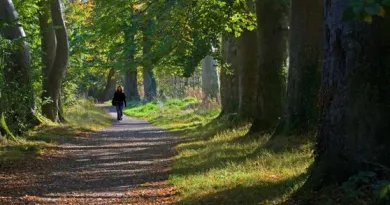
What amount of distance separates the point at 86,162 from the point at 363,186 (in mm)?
8505

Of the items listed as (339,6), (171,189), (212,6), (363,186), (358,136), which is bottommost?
(171,189)

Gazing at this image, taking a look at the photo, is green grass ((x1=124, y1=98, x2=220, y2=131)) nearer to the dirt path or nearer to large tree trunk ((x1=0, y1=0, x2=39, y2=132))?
large tree trunk ((x1=0, y1=0, x2=39, y2=132))

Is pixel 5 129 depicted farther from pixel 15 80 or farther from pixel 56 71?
pixel 56 71

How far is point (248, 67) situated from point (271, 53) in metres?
2.96

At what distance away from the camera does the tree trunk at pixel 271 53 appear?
42.8 ft

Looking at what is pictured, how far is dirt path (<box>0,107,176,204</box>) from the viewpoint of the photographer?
814 cm

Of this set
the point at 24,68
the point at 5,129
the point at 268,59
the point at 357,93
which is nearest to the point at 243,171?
the point at 357,93

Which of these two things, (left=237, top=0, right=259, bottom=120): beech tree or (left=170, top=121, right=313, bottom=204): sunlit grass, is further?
(left=237, top=0, right=259, bottom=120): beech tree

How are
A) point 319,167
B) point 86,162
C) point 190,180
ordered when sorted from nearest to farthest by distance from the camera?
point 319,167, point 190,180, point 86,162

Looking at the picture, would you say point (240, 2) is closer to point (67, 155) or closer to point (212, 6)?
point (212, 6)

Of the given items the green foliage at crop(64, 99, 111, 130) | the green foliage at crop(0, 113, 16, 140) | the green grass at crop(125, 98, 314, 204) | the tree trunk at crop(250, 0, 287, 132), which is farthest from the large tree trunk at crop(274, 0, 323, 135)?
the green foliage at crop(64, 99, 111, 130)

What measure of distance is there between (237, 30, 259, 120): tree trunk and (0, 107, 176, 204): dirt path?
104 inches

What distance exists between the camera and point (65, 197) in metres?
8.23

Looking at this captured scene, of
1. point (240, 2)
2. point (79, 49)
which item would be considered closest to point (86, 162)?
point (240, 2)
